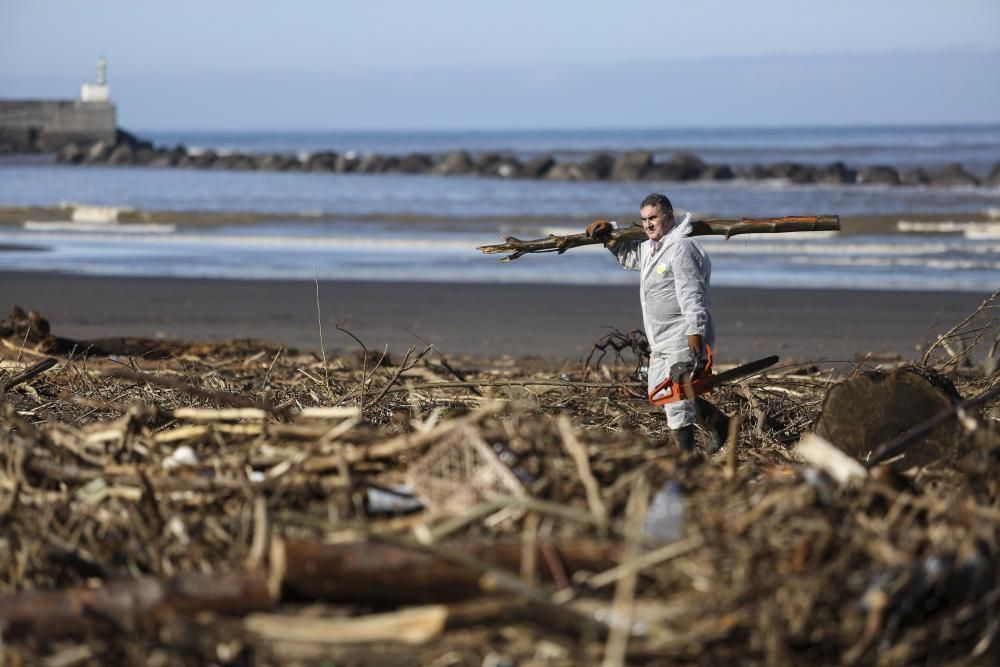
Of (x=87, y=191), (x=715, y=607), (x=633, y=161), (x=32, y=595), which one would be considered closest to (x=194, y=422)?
(x=32, y=595)

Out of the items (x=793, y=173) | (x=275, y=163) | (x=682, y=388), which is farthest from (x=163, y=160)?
(x=682, y=388)

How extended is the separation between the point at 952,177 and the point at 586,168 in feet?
46.7

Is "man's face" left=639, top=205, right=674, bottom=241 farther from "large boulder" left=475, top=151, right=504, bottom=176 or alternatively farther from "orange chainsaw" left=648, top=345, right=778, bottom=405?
"large boulder" left=475, top=151, right=504, bottom=176

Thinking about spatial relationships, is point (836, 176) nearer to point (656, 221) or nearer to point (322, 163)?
point (322, 163)

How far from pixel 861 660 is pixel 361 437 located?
6.53 ft

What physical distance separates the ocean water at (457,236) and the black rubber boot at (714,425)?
405 inches

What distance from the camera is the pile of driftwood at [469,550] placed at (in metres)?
3.44

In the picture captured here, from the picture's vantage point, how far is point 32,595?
3.64 metres

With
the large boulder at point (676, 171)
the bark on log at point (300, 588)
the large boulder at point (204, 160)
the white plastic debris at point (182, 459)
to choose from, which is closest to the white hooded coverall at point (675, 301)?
the white plastic debris at point (182, 459)

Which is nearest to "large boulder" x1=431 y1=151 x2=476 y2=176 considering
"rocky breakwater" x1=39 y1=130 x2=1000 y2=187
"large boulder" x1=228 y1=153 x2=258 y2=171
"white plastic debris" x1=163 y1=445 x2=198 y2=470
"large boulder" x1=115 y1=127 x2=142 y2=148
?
"rocky breakwater" x1=39 y1=130 x2=1000 y2=187

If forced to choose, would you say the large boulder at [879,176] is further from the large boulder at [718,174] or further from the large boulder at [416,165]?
the large boulder at [416,165]

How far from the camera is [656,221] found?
Result: 6.68m

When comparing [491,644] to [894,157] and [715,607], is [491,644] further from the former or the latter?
[894,157]

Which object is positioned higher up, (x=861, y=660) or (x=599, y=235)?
(x=599, y=235)
